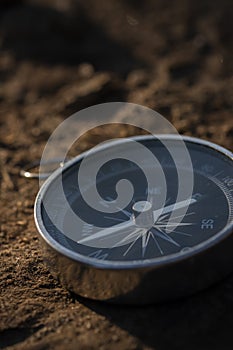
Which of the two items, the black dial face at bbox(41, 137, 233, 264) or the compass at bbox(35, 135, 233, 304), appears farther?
the black dial face at bbox(41, 137, 233, 264)

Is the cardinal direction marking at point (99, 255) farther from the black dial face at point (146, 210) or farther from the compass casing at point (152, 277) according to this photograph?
the compass casing at point (152, 277)

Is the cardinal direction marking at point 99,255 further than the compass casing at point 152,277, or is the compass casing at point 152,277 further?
the cardinal direction marking at point 99,255

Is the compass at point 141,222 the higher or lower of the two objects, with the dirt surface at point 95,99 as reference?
higher

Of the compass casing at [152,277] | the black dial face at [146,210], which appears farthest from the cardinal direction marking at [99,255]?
the compass casing at [152,277]

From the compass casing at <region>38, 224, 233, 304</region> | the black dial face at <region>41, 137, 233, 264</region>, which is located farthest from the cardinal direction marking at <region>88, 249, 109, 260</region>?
the compass casing at <region>38, 224, 233, 304</region>

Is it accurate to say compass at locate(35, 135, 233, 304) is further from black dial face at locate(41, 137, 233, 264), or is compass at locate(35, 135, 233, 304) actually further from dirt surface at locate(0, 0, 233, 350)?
dirt surface at locate(0, 0, 233, 350)

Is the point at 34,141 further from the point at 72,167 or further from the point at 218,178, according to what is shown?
the point at 218,178

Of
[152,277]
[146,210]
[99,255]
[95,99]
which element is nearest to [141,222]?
[146,210]

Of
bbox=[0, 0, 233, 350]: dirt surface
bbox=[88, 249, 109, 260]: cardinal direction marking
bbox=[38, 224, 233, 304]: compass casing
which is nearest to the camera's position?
bbox=[38, 224, 233, 304]: compass casing
